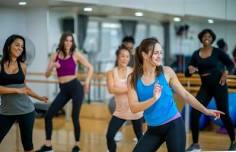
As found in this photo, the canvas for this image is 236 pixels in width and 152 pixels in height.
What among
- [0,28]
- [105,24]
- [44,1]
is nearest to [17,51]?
[0,28]

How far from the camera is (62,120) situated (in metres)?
8.34

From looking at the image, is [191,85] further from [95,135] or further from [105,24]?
[105,24]

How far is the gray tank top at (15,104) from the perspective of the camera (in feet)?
14.0

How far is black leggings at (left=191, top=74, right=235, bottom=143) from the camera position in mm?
5266

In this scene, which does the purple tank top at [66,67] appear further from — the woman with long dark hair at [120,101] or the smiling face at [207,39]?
the smiling face at [207,39]

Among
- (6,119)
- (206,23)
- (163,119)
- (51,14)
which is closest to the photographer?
(163,119)

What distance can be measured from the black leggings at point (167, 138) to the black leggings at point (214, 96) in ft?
6.52

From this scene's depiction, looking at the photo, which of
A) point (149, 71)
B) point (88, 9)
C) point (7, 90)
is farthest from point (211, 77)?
point (88, 9)

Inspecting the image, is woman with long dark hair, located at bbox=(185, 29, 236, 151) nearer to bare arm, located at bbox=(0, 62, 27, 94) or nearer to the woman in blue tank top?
the woman in blue tank top

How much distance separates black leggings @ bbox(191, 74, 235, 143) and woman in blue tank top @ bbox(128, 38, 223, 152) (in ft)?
6.28

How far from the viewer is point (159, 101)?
332cm

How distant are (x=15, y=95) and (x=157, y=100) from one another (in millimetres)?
1634

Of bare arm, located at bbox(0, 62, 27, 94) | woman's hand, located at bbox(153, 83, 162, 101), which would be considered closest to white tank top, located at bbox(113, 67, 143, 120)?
bare arm, located at bbox(0, 62, 27, 94)

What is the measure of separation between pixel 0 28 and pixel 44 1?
0.83 metres
